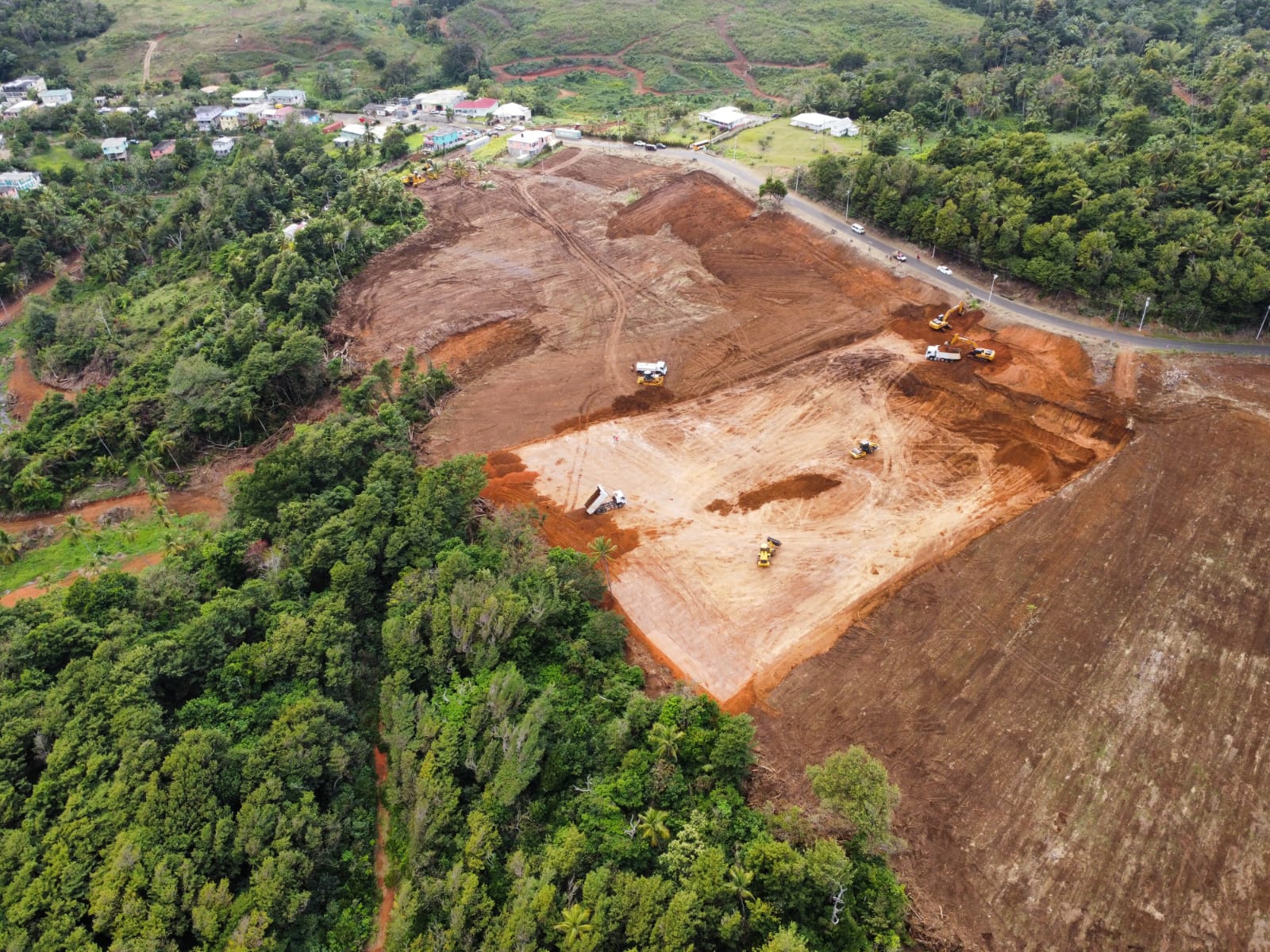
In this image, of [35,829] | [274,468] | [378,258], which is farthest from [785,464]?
[378,258]

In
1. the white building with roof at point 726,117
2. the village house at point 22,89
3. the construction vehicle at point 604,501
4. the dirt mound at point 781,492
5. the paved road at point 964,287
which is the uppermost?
the white building with roof at point 726,117

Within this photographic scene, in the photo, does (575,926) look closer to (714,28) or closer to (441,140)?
(441,140)

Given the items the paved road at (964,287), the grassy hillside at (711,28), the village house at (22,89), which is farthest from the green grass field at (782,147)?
the village house at (22,89)

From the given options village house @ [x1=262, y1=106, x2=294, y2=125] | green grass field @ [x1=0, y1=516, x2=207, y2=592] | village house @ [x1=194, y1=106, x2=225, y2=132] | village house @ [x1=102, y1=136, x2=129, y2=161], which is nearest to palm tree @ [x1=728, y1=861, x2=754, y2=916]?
green grass field @ [x1=0, y1=516, x2=207, y2=592]

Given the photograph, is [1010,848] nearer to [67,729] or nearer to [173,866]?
[173,866]

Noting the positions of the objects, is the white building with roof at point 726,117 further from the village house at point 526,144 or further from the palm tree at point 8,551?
the palm tree at point 8,551

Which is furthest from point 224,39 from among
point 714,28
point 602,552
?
point 602,552
